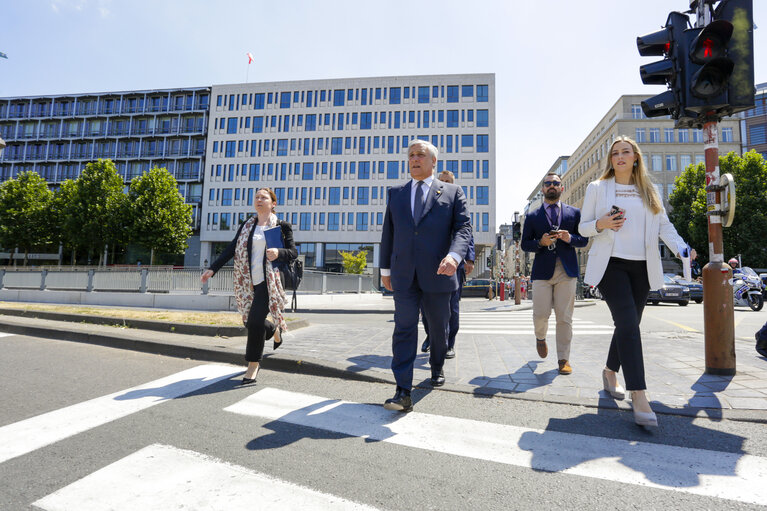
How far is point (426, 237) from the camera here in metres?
3.14

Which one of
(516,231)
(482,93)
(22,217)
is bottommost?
(516,231)

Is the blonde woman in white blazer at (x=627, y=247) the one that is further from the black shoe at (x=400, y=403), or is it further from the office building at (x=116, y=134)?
the office building at (x=116, y=134)

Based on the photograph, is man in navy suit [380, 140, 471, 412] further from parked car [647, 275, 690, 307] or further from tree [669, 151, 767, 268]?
tree [669, 151, 767, 268]

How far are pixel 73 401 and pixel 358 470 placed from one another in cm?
260

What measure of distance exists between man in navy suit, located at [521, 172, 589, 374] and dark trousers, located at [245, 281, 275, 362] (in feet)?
8.94

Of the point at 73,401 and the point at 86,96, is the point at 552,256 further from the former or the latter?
the point at 86,96

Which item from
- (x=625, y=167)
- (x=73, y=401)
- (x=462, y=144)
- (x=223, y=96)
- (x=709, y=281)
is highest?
(x=223, y=96)

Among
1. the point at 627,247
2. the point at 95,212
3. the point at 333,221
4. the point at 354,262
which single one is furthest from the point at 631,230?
the point at 333,221

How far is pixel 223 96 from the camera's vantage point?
176 feet

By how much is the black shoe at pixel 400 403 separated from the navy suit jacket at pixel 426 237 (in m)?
0.76

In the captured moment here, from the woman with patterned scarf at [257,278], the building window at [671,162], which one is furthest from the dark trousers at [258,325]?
the building window at [671,162]

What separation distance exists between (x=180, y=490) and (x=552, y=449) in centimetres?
186

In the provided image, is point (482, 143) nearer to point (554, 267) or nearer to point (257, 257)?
point (554, 267)

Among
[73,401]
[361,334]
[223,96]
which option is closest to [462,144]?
[223,96]
